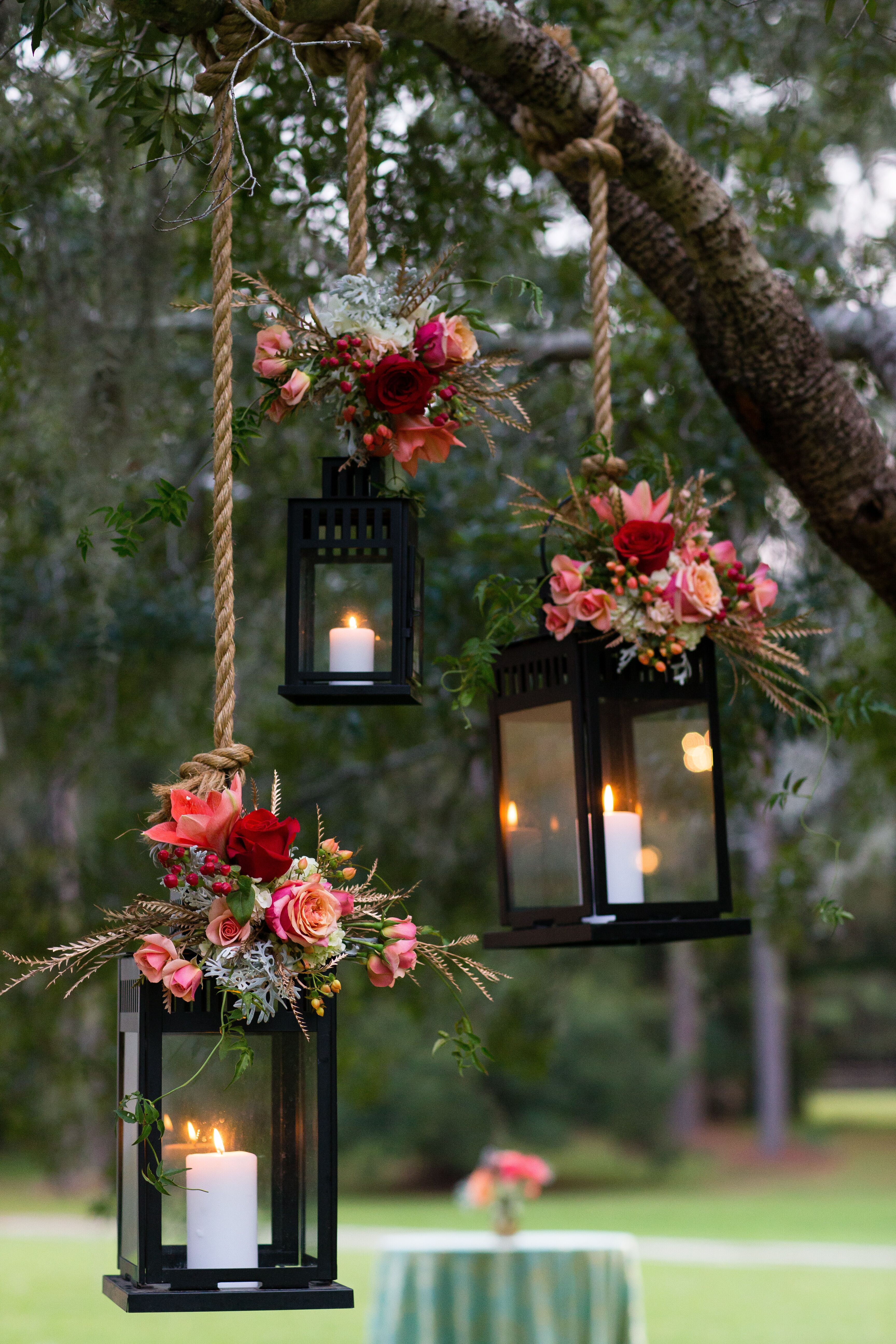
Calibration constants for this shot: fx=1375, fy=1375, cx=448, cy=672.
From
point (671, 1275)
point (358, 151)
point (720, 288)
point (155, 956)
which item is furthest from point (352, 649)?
point (671, 1275)

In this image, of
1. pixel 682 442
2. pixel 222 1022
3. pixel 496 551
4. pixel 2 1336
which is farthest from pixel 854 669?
pixel 2 1336

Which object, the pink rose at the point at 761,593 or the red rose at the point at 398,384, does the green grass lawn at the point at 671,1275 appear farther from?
the red rose at the point at 398,384

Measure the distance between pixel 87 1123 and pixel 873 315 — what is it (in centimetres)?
419

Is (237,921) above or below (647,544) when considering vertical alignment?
below

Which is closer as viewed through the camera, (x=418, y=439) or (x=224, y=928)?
(x=224, y=928)

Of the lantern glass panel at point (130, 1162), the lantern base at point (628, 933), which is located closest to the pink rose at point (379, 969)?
the lantern glass panel at point (130, 1162)

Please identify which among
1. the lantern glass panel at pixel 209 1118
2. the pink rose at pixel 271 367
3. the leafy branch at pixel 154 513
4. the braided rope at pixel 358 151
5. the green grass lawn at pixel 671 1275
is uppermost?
the braided rope at pixel 358 151

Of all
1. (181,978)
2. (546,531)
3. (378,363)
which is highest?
(378,363)

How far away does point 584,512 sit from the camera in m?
1.78

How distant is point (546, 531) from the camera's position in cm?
179

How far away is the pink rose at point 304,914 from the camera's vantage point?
4.17 ft

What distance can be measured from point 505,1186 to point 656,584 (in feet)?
14.9

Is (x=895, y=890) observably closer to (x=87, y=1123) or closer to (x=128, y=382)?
(x=87, y=1123)

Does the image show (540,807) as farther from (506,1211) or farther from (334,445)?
(506,1211)
